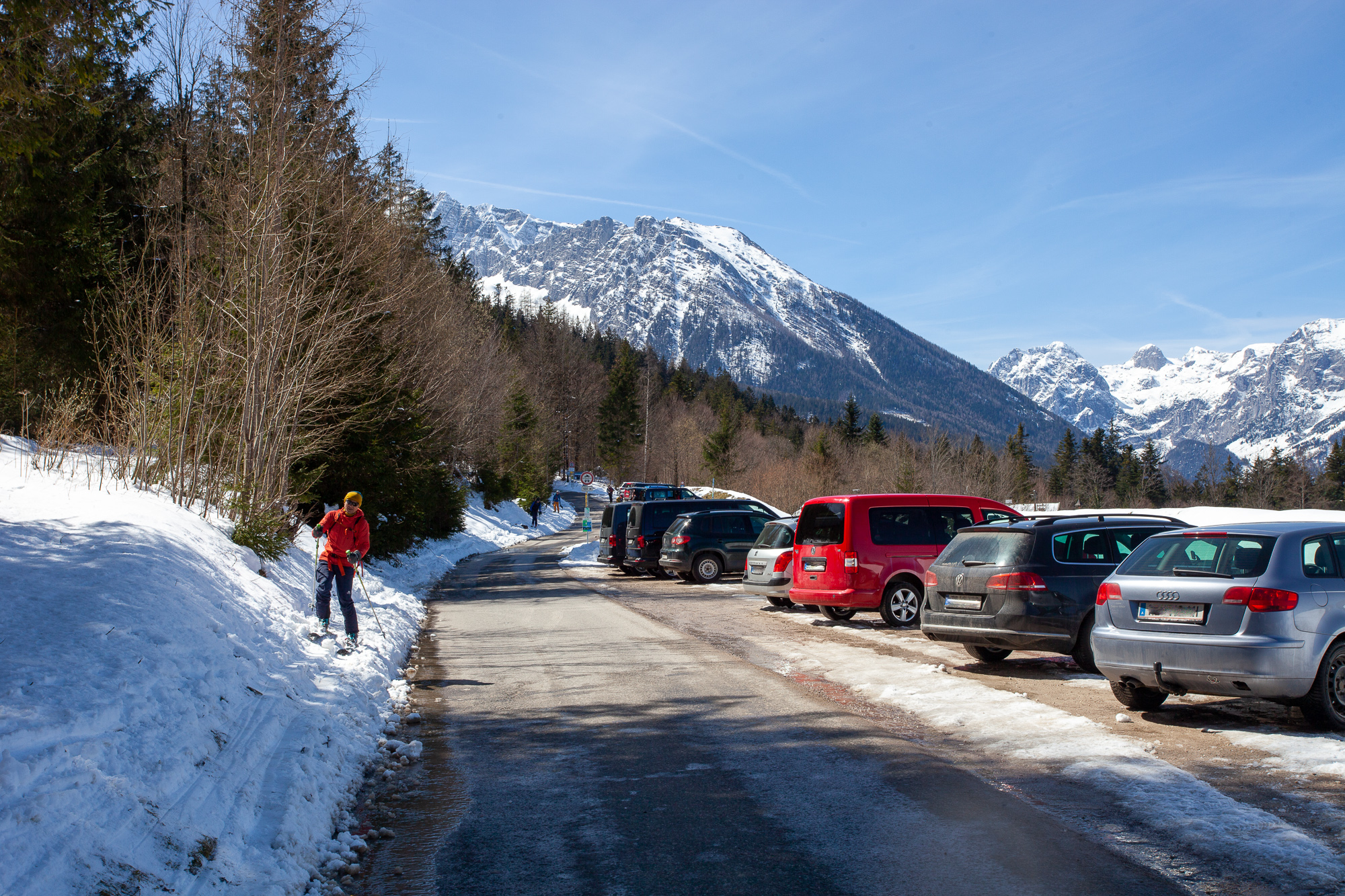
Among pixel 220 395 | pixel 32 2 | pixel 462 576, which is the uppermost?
pixel 32 2

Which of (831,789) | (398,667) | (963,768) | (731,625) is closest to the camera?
(831,789)

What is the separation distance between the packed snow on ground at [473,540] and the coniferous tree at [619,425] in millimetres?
18161

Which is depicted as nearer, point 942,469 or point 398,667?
point 398,667

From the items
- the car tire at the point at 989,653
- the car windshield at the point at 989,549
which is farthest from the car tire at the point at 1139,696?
the car tire at the point at 989,653

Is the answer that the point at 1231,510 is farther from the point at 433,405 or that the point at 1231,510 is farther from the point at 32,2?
the point at 32,2

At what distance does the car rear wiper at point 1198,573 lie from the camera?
662cm

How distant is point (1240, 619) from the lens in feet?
21.0

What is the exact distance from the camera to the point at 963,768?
5895 mm

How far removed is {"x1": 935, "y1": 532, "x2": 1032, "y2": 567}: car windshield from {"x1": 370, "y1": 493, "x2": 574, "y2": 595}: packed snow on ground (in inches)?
460

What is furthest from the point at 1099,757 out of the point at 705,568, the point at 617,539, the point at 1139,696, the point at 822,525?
the point at 617,539

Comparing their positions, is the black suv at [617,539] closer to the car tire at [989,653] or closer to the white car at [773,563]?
the white car at [773,563]

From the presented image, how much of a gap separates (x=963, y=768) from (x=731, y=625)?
757 centimetres

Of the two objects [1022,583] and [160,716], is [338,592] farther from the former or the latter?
[1022,583]

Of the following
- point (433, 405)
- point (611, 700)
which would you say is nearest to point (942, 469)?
point (433, 405)
